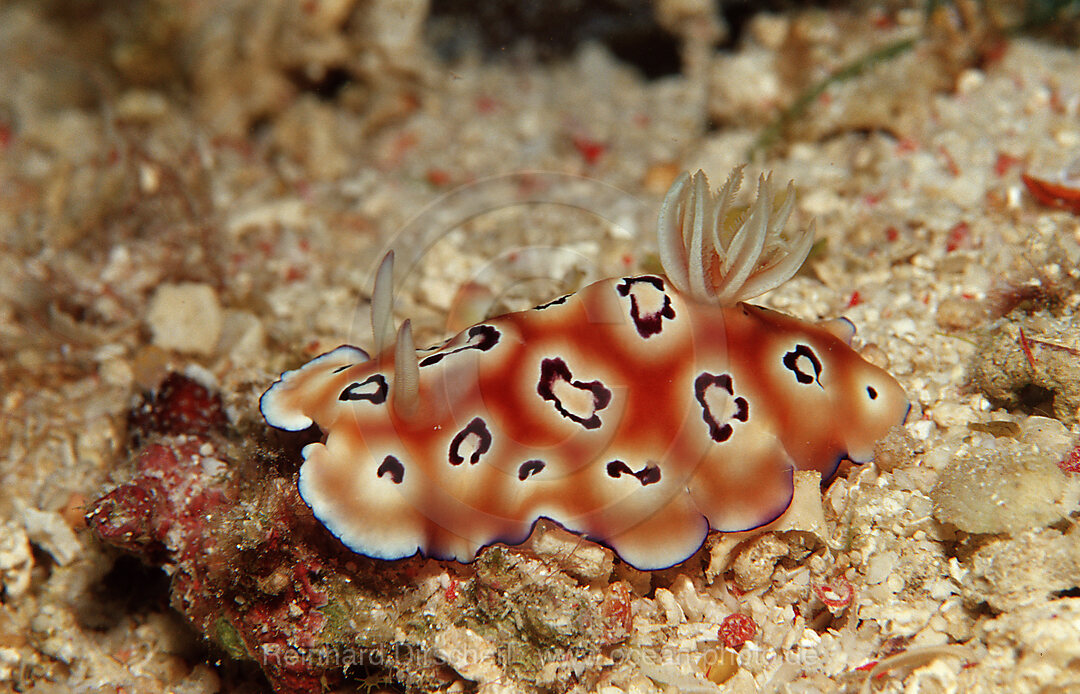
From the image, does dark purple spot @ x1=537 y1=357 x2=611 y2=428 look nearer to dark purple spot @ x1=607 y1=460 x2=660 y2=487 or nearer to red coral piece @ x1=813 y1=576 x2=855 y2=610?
dark purple spot @ x1=607 y1=460 x2=660 y2=487

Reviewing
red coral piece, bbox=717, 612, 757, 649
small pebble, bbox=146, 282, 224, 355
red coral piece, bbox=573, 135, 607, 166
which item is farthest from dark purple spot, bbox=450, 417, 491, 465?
red coral piece, bbox=573, 135, 607, 166

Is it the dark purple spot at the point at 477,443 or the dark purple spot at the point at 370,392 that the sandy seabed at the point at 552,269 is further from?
the dark purple spot at the point at 370,392

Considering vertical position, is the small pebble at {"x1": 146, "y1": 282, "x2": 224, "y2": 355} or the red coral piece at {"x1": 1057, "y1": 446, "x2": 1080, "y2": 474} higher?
the red coral piece at {"x1": 1057, "y1": 446, "x2": 1080, "y2": 474}

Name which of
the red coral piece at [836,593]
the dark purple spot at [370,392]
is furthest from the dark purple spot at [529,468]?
the red coral piece at [836,593]

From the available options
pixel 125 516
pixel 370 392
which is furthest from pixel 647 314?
pixel 125 516

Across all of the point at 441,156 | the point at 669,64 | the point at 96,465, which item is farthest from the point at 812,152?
the point at 96,465

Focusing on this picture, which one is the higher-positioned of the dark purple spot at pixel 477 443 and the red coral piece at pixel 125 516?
the dark purple spot at pixel 477 443

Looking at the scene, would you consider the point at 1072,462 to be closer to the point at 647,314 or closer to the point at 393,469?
the point at 647,314
